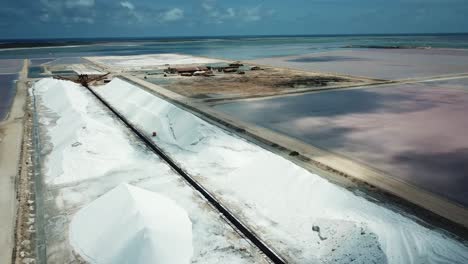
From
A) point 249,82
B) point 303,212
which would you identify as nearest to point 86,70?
point 249,82

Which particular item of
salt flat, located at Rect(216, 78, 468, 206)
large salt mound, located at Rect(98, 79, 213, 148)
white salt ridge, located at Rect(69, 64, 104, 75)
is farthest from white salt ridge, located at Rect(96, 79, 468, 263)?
white salt ridge, located at Rect(69, 64, 104, 75)

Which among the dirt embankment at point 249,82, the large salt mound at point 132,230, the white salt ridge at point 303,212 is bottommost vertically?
the dirt embankment at point 249,82

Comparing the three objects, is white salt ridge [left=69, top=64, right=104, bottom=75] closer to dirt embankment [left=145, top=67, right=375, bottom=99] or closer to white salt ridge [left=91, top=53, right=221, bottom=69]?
white salt ridge [left=91, top=53, right=221, bottom=69]

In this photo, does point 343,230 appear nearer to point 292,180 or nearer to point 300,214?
point 300,214

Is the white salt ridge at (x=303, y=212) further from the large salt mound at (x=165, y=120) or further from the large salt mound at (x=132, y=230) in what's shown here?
the large salt mound at (x=132, y=230)

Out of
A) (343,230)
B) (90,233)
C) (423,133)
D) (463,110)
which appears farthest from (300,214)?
(463,110)

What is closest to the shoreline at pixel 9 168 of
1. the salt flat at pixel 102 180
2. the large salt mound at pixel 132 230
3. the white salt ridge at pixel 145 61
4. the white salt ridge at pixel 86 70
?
the salt flat at pixel 102 180
